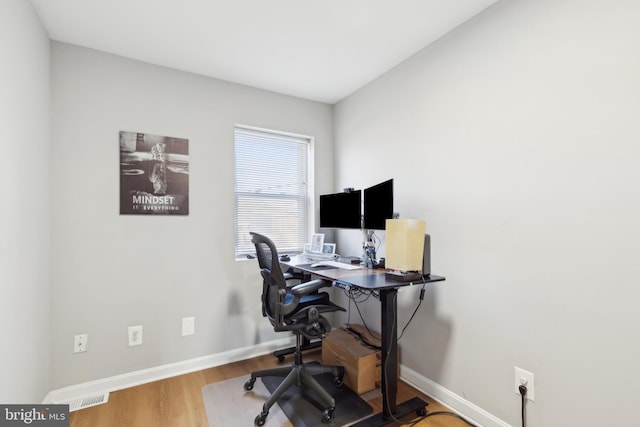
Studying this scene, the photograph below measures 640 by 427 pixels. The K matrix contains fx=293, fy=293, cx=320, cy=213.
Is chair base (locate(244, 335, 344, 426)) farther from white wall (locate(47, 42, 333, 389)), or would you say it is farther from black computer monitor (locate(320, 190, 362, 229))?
black computer monitor (locate(320, 190, 362, 229))

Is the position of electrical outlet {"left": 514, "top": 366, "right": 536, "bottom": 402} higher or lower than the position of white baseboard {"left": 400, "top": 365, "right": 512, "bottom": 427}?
higher

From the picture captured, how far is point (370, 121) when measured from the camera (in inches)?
104

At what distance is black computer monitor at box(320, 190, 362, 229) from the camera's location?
7.80 ft

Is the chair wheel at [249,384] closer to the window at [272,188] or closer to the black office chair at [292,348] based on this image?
the black office chair at [292,348]

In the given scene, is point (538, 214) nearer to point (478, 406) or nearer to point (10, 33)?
point (478, 406)

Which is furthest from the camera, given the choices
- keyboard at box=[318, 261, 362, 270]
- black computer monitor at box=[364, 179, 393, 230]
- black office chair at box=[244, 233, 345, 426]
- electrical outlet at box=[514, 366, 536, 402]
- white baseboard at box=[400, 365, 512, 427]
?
keyboard at box=[318, 261, 362, 270]

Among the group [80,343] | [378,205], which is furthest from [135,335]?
[378,205]

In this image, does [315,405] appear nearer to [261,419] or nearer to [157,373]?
[261,419]

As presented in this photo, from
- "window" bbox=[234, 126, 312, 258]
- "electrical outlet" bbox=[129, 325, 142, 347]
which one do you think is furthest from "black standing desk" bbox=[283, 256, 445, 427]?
"electrical outlet" bbox=[129, 325, 142, 347]

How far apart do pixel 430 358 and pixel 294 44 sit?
7.85ft

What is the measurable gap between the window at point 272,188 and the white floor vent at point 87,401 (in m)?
1.32

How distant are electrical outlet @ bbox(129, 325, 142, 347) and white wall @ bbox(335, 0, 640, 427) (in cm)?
199

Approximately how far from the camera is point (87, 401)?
76.6 inches

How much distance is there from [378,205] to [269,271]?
90cm
